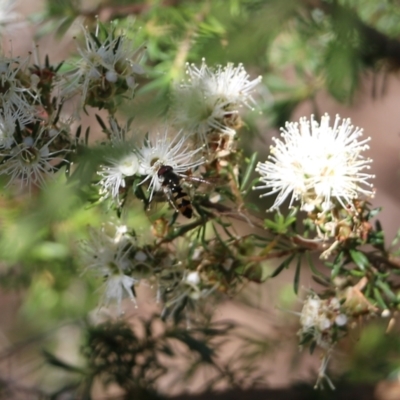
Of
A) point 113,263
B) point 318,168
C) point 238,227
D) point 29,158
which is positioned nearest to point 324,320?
point 318,168

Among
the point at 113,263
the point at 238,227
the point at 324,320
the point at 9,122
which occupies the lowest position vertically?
the point at 324,320

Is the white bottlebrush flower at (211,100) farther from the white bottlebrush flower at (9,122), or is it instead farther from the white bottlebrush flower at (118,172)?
the white bottlebrush flower at (9,122)

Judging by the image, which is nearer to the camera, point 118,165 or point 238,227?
point 118,165

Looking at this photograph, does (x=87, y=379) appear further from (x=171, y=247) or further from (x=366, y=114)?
(x=366, y=114)

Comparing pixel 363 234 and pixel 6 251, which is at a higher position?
pixel 6 251

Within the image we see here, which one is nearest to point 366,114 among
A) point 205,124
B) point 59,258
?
point 59,258

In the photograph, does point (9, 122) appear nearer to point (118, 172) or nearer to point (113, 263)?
point (118, 172)
